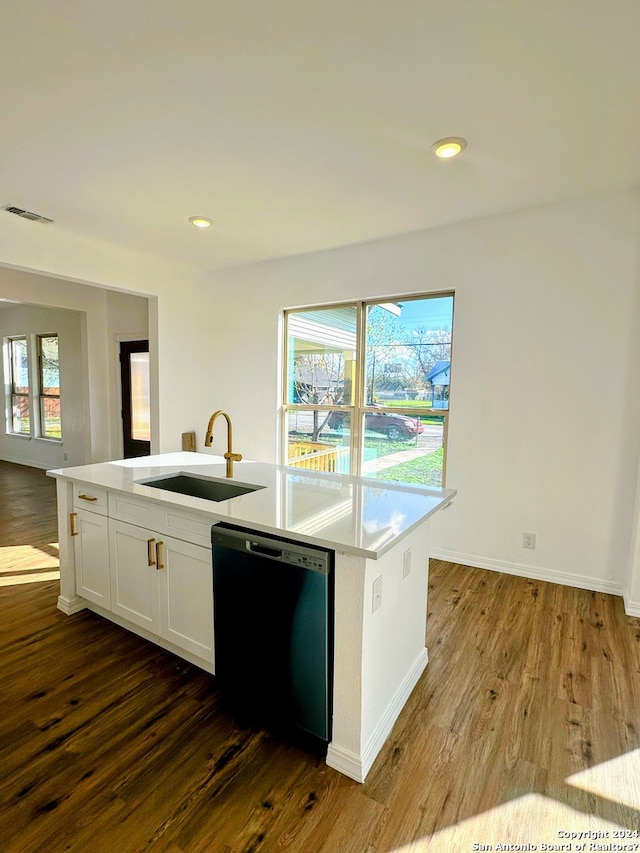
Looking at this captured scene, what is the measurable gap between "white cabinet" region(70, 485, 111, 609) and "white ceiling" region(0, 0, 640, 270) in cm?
195

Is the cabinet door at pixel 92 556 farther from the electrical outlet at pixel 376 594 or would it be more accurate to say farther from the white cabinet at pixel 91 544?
the electrical outlet at pixel 376 594

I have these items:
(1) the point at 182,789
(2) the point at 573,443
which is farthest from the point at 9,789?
(2) the point at 573,443

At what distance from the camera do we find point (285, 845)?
1.31 metres

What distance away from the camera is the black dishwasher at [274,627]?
1.56m

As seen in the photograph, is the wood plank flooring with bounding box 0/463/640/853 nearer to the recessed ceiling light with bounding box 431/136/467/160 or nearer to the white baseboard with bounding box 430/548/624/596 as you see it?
the white baseboard with bounding box 430/548/624/596

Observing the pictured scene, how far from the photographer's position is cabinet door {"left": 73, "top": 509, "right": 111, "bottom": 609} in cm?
240

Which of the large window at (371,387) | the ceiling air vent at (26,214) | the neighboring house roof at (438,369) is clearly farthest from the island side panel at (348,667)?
the ceiling air vent at (26,214)

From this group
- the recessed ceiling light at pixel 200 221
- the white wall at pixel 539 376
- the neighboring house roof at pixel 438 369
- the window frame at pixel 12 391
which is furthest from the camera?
the window frame at pixel 12 391

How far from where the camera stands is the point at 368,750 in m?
1.58

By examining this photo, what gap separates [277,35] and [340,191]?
1.27 meters

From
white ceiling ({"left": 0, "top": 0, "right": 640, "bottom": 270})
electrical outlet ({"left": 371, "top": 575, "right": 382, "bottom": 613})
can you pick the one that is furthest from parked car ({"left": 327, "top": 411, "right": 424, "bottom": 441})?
electrical outlet ({"left": 371, "top": 575, "right": 382, "bottom": 613})

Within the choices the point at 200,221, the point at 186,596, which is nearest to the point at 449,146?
the point at 200,221

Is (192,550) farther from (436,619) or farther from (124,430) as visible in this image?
(124,430)

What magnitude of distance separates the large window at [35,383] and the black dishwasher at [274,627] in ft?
21.3
